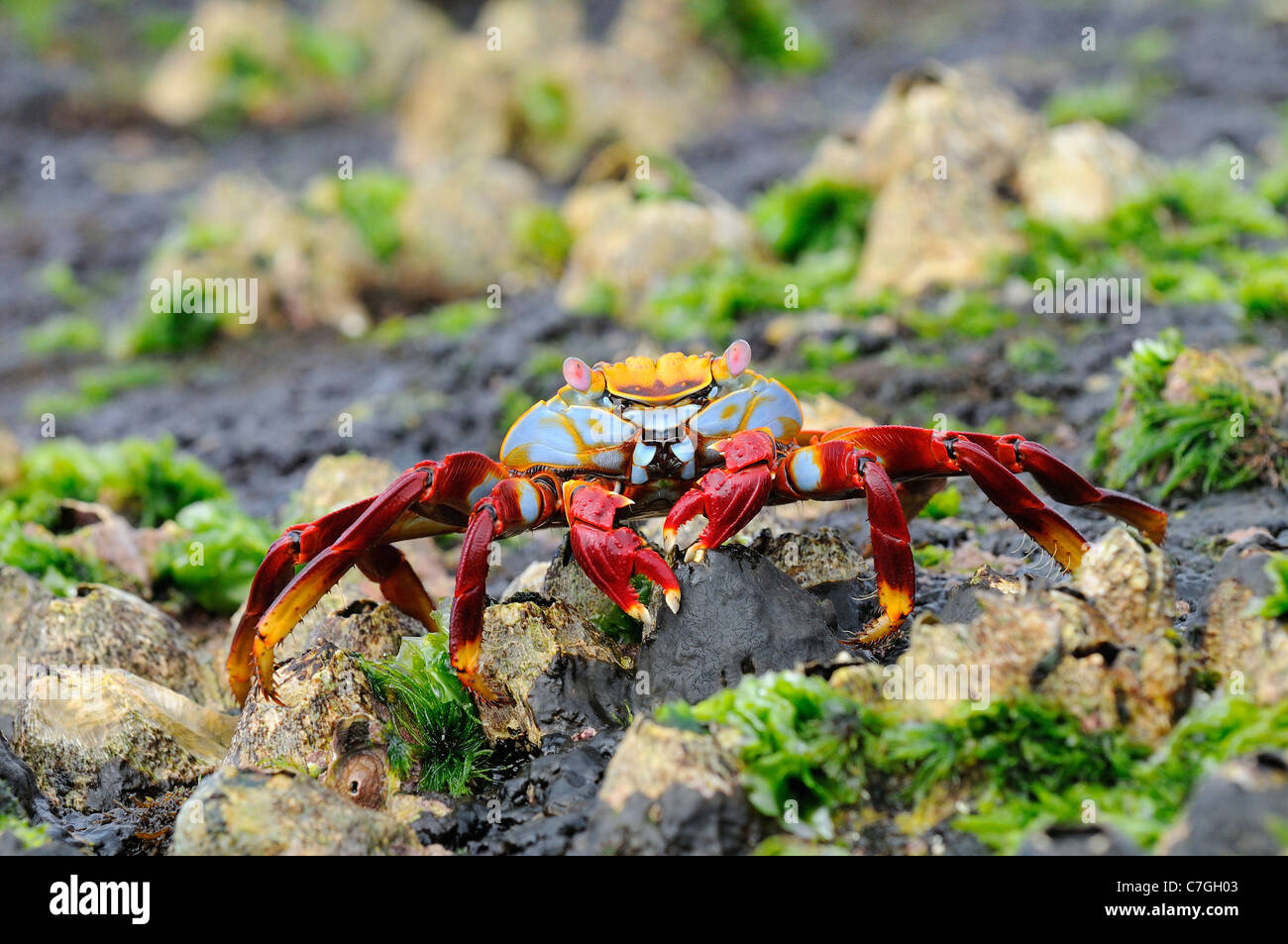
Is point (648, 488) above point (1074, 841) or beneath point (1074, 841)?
above

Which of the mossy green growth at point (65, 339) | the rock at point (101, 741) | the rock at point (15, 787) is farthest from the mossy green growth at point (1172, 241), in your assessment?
the mossy green growth at point (65, 339)

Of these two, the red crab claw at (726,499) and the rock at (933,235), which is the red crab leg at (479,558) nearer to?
the red crab claw at (726,499)

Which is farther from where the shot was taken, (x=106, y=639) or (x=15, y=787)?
(x=106, y=639)

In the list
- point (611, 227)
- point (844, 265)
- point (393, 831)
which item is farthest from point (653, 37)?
point (393, 831)

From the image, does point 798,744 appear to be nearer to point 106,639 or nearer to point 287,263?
point 106,639

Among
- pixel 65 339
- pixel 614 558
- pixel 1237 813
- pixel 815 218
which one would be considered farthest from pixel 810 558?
pixel 65 339

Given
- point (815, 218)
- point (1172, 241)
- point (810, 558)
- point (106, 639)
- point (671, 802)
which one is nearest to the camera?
point (671, 802)

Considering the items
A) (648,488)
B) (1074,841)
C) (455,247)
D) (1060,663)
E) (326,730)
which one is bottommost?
(326,730)
